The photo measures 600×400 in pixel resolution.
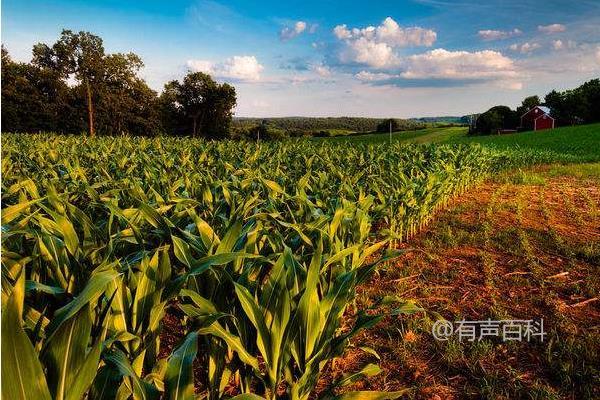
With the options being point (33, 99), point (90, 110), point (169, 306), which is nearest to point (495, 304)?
point (169, 306)

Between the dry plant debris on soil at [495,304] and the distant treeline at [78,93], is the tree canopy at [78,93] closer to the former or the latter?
the distant treeline at [78,93]

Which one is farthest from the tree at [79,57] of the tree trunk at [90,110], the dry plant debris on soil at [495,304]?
the dry plant debris on soil at [495,304]

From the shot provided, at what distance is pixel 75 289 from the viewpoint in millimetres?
2303

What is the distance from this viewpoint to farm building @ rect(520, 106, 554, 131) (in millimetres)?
76625

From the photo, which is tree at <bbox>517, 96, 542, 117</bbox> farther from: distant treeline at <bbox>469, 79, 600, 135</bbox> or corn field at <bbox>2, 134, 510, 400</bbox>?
corn field at <bbox>2, 134, 510, 400</bbox>

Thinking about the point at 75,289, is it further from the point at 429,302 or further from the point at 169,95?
the point at 169,95

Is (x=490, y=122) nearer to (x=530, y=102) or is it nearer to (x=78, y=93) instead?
(x=530, y=102)

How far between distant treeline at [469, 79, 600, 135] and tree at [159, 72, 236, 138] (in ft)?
140

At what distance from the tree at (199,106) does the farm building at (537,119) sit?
56.8 meters

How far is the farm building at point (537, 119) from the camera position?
76625 mm

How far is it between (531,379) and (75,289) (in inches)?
115

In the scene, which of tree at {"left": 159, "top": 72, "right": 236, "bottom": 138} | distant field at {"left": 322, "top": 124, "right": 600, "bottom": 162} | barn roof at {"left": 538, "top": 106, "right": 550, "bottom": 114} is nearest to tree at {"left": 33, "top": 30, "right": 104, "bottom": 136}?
tree at {"left": 159, "top": 72, "right": 236, "bottom": 138}

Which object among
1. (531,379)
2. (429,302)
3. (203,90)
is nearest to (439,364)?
(531,379)

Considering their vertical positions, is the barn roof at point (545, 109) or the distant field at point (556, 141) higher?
the barn roof at point (545, 109)
